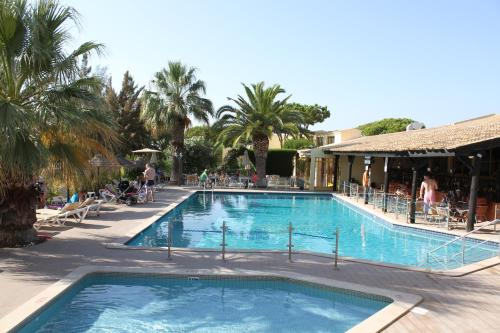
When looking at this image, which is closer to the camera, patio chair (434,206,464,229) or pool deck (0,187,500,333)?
pool deck (0,187,500,333)

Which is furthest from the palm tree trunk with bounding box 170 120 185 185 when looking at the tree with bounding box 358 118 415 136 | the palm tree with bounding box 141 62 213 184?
the tree with bounding box 358 118 415 136

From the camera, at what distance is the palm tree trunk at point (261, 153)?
2911 cm

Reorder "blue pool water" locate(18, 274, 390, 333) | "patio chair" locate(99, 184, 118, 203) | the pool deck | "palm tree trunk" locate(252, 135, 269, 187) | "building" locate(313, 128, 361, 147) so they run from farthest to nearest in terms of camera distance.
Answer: "building" locate(313, 128, 361, 147)
"palm tree trunk" locate(252, 135, 269, 187)
"patio chair" locate(99, 184, 118, 203)
"blue pool water" locate(18, 274, 390, 333)
the pool deck

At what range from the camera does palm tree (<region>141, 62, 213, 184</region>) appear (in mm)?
28328

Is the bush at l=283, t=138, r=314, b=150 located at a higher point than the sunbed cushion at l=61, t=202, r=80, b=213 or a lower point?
higher

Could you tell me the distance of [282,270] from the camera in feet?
27.5

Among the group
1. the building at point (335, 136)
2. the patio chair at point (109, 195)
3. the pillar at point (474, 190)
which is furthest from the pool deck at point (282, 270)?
the building at point (335, 136)

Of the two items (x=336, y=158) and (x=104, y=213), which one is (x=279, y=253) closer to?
(x=104, y=213)

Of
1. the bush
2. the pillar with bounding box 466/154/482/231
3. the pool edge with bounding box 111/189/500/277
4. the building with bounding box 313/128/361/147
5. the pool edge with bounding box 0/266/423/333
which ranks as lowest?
the pool edge with bounding box 0/266/423/333

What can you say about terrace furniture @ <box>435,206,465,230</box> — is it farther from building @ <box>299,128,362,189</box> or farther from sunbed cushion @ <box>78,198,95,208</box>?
building @ <box>299,128,362,189</box>

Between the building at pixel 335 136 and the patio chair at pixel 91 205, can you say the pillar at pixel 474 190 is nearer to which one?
the patio chair at pixel 91 205

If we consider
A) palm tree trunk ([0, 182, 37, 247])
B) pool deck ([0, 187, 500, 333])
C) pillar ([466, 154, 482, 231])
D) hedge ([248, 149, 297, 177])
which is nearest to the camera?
pool deck ([0, 187, 500, 333])

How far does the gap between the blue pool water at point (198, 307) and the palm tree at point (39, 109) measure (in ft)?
8.72

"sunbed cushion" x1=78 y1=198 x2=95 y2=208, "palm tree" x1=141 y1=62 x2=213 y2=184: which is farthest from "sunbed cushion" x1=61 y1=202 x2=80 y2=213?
"palm tree" x1=141 y1=62 x2=213 y2=184
